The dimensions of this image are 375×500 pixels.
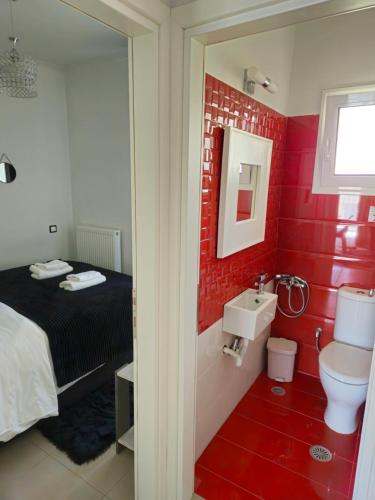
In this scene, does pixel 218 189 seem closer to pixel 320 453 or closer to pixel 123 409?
pixel 123 409

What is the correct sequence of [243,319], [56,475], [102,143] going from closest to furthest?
1. [56,475]
2. [243,319]
3. [102,143]

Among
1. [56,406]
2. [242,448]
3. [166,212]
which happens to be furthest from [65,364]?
[166,212]

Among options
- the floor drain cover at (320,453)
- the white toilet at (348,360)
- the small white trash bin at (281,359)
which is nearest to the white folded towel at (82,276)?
the small white trash bin at (281,359)

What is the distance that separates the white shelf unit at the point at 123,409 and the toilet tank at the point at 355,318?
4.82 ft

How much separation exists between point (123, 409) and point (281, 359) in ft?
4.43

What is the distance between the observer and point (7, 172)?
3.48 m

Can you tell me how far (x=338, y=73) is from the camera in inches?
91.3

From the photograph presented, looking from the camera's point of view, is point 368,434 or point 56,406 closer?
point 368,434

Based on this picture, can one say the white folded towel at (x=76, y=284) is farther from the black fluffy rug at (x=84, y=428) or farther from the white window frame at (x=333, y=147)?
the white window frame at (x=333, y=147)

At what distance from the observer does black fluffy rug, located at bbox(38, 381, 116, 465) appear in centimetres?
194

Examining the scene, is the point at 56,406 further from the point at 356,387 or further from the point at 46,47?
the point at 46,47

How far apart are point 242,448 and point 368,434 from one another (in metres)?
1.15

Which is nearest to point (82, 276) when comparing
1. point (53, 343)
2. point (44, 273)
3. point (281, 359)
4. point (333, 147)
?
point (44, 273)

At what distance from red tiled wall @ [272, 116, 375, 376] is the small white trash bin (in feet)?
0.51
